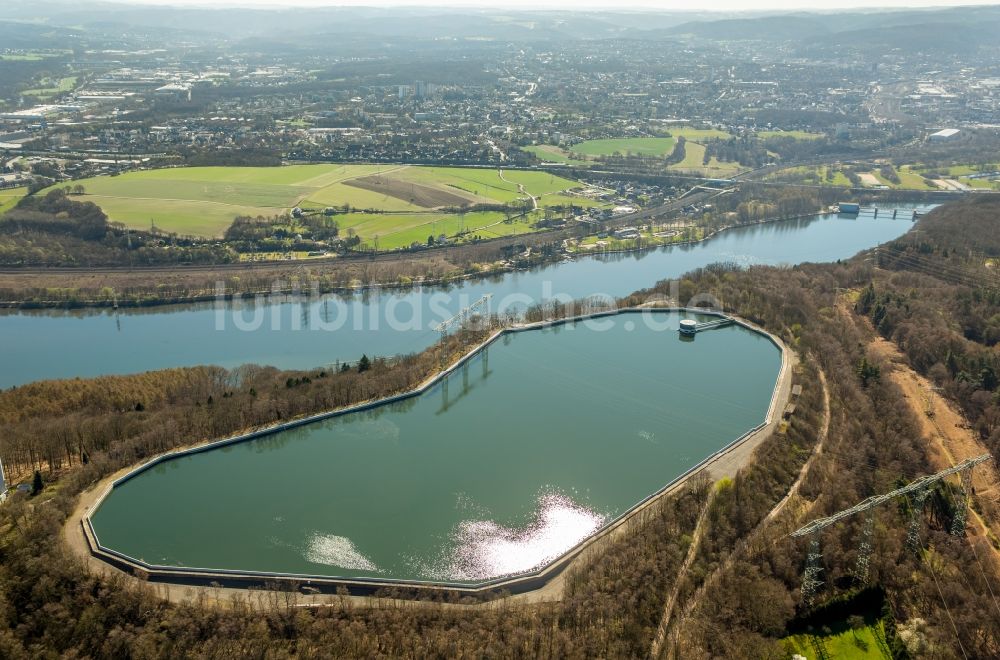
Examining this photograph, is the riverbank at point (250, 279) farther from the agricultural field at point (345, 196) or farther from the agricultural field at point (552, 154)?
the agricultural field at point (552, 154)

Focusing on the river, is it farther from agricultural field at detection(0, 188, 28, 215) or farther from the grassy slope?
agricultural field at detection(0, 188, 28, 215)

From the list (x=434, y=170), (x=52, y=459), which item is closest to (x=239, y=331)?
(x=52, y=459)

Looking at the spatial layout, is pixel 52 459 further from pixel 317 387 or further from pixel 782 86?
pixel 782 86

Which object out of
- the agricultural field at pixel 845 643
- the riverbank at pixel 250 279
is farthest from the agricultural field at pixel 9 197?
the agricultural field at pixel 845 643

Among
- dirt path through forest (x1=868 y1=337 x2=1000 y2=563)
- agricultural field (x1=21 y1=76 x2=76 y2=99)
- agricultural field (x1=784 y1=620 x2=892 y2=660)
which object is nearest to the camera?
agricultural field (x1=784 y1=620 x2=892 y2=660)

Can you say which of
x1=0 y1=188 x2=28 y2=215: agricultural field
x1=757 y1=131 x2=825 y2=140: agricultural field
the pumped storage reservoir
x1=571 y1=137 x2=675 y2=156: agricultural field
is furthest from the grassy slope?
x1=757 y1=131 x2=825 y2=140: agricultural field

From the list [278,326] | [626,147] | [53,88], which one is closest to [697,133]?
[626,147]

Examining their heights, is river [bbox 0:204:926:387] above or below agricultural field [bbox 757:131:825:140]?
below
